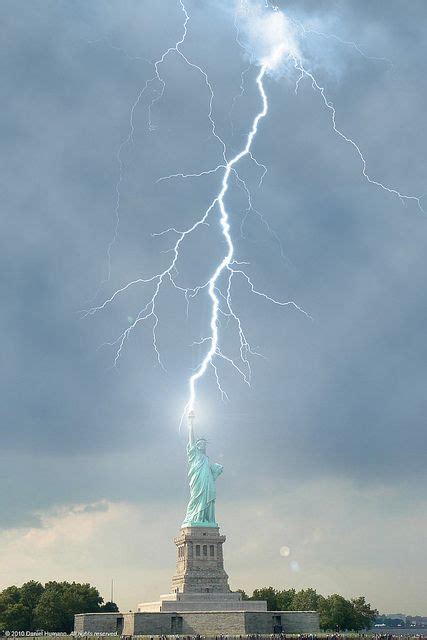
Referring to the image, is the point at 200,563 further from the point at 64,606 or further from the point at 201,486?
the point at 64,606

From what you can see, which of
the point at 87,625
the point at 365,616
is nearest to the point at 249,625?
the point at 87,625

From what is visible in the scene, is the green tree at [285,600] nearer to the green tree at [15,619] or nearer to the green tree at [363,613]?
the green tree at [363,613]

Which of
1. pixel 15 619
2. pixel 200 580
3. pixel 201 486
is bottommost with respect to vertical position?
pixel 15 619

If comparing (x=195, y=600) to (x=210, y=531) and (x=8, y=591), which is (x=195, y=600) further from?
(x=8, y=591)

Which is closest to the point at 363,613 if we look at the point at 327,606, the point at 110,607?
the point at 327,606

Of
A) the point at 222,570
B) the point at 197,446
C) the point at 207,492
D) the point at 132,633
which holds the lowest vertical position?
the point at 132,633

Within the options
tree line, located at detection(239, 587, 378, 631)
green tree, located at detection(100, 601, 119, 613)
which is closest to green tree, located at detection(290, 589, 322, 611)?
tree line, located at detection(239, 587, 378, 631)
